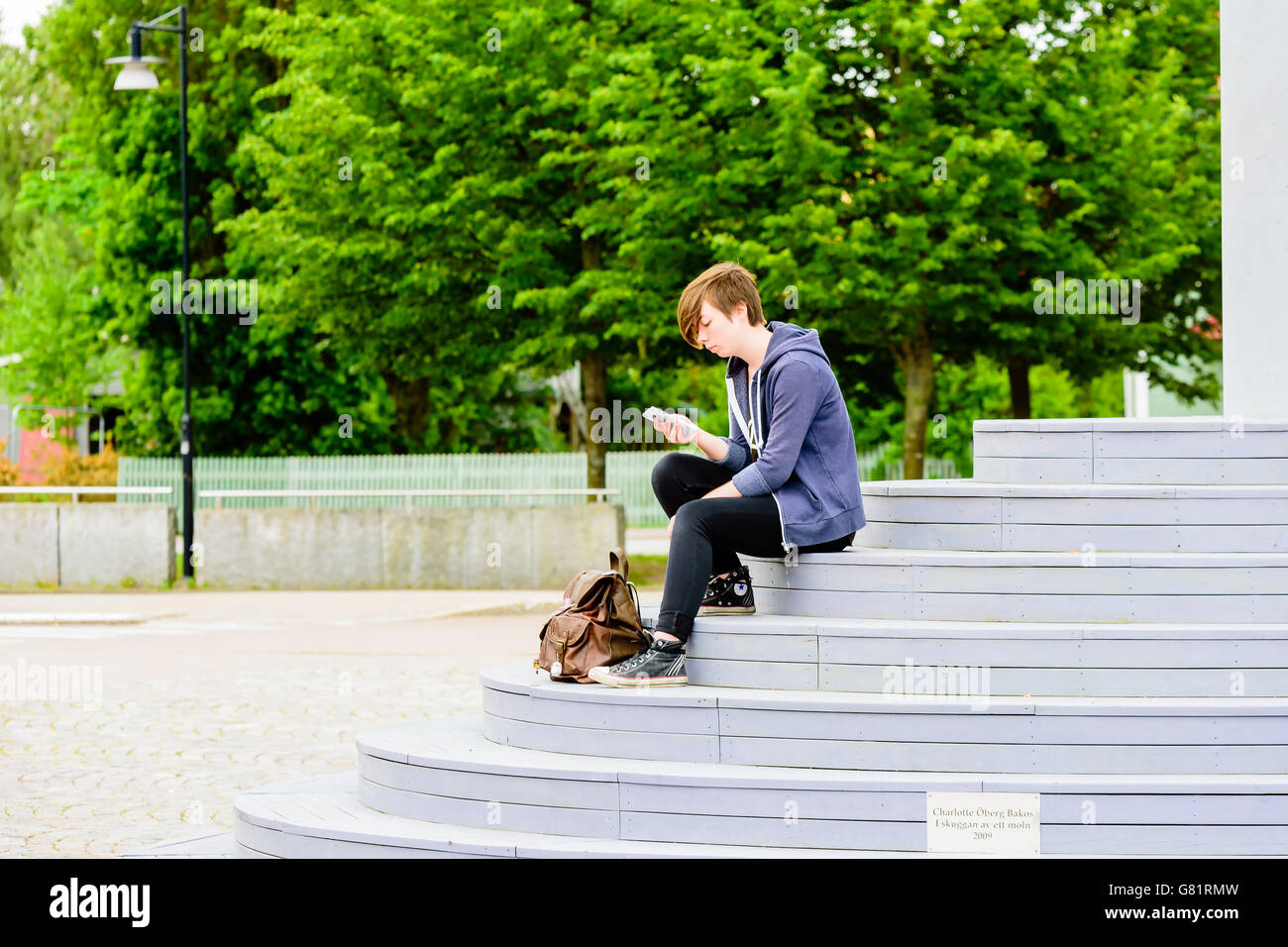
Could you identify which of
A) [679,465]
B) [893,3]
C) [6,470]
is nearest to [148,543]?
[6,470]

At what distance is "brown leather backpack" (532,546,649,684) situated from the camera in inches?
268

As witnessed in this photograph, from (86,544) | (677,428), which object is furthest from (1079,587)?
(86,544)

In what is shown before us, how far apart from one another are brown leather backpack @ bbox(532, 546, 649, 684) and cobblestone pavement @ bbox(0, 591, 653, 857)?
229 centimetres

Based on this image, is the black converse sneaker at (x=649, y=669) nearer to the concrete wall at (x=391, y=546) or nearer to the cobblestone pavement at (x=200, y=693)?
the cobblestone pavement at (x=200, y=693)

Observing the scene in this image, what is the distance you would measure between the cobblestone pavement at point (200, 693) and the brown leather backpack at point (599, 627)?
7.51ft

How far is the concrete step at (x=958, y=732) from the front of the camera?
613 cm

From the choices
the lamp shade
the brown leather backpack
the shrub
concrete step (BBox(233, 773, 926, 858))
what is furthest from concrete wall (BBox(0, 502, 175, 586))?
the brown leather backpack

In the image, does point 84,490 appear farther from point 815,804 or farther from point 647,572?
point 815,804

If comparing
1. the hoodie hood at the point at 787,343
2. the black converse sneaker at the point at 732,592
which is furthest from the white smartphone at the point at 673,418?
Result: the black converse sneaker at the point at 732,592

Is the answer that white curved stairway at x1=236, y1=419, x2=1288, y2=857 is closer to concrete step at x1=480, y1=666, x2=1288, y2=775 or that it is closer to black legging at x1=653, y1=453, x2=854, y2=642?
concrete step at x1=480, y1=666, x2=1288, y2=775
